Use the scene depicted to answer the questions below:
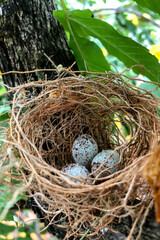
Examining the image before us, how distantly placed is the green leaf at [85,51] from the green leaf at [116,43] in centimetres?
1

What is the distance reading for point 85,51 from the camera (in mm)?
1215

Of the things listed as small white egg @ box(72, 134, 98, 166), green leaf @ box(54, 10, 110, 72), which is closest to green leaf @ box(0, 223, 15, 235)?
small white egg @ box(72, 134, 98, 166)

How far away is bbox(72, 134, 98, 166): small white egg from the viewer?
41.2 inches

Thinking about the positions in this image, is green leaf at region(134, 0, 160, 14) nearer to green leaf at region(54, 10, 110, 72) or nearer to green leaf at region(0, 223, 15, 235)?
green leaf at region(54, 10, 110, 72)

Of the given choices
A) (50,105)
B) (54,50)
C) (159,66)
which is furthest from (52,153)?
(159,66)

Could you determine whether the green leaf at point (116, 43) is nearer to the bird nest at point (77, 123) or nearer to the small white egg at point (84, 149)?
the bird nest at point (77, 123)

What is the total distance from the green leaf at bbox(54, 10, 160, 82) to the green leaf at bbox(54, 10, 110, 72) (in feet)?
0.04

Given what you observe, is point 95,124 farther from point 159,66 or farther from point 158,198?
point 158,198

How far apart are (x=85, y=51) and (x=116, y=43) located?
0.15 meters

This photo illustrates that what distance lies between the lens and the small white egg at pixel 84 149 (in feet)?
3.43

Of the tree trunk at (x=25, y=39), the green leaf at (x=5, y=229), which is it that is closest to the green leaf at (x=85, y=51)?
the tree trunk at (x=25, y=39)

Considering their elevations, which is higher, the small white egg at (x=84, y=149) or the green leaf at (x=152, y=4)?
the green leaf at (x=152, y=4)

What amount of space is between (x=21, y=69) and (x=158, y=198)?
2.67 ft

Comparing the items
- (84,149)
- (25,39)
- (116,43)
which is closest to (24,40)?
(25,39)
